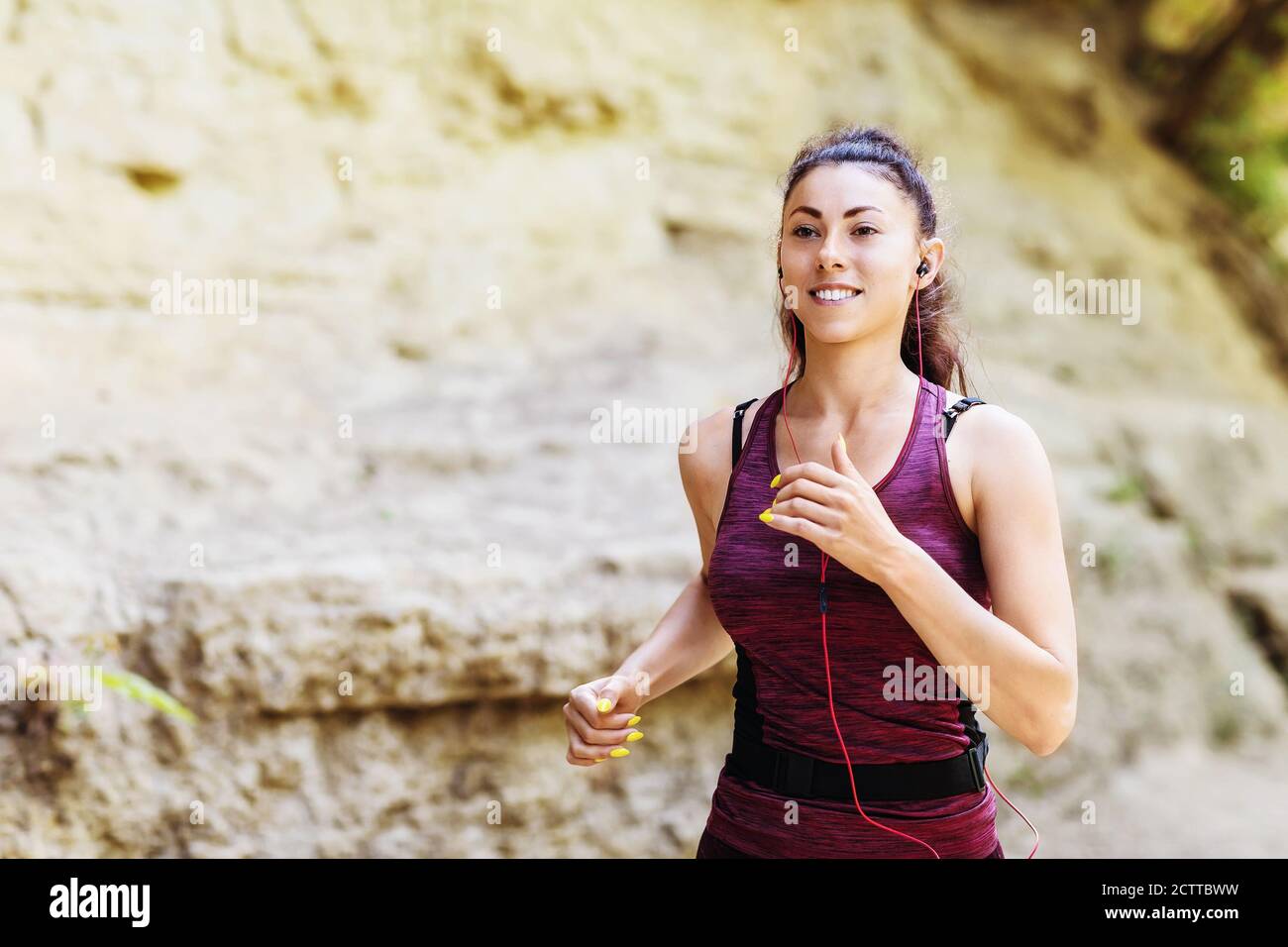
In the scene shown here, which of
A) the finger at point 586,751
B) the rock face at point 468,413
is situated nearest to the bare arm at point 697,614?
the finger at point 586,751

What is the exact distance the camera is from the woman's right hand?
1911 millimetres

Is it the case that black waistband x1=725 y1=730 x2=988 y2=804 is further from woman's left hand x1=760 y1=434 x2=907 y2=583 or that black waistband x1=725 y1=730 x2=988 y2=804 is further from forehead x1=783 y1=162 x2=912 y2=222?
forehead x1=783 y1=162 x2=912 y2=222

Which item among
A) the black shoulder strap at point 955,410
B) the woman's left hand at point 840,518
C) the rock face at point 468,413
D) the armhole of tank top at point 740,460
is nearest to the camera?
the woman's left hand at point 840,518

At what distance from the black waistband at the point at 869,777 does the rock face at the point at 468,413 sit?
228 cm

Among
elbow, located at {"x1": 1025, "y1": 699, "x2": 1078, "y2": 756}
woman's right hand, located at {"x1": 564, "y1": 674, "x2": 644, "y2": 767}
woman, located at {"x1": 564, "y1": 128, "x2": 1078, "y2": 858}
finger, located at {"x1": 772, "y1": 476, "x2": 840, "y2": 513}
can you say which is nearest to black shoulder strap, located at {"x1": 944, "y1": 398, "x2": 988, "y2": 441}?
woman, located at {"x1": 564, "y1": 128, "x2": 1078, "y2": 858}

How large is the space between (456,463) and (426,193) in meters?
1.88

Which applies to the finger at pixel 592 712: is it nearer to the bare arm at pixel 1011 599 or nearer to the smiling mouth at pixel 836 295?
the bare arm at pixel 1011 599

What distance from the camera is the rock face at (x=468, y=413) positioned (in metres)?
3.83

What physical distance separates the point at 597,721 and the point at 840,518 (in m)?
0.56

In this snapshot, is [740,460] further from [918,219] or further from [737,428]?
[918,219]

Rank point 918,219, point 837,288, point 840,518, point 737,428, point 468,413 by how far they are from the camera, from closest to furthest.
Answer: point 840,518
point 837,288
point 918,219
point 737,428
point 468,413

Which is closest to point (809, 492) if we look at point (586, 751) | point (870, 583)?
point (870, 583)

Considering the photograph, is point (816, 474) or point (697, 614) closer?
point (816, 474)

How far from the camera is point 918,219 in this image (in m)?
1.98
